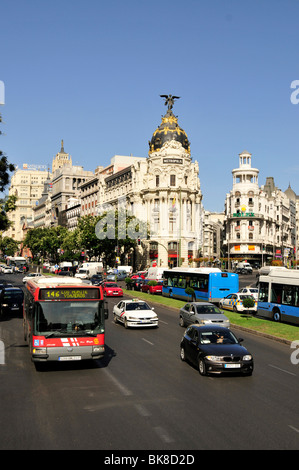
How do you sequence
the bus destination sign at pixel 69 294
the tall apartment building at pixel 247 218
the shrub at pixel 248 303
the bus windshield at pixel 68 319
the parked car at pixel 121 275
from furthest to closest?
the tall apartment building at pixel 247 218 < the parked car at pixel 121 275 < the shrub at pixel 248 303 < the bus destination sign at pixel 69 294 < the bus windshield at pixel 68 319

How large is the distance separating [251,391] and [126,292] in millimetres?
39021

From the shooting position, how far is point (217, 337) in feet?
52.9

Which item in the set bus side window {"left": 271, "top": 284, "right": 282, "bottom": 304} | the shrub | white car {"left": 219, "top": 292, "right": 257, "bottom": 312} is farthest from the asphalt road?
white car {"left": 219, "top": 292, "right": 257, "bottom": 312}

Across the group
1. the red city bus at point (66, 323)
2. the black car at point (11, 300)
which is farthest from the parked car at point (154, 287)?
the red city bus at point (66, 323)

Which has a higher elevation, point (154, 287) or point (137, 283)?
point (137, 283)

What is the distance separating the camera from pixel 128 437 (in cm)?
939

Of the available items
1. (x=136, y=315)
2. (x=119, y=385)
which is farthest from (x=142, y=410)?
(x=136, y=315)

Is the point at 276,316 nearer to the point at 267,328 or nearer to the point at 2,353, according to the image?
the point at 267,328

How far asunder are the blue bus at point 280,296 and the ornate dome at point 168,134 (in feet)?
258

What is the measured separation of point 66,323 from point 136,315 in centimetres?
1105

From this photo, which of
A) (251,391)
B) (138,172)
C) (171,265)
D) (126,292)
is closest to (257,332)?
(251,391)

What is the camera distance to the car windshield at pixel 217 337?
15.9 metres

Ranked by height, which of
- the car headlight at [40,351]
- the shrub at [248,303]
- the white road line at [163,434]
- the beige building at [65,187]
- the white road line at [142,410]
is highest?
the beige building at [65,187]

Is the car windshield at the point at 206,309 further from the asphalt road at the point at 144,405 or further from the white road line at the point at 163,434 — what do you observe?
the white road line at the point at 163,434
